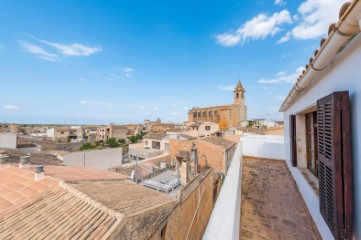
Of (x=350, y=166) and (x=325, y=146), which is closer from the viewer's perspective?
(x=350, y=166)

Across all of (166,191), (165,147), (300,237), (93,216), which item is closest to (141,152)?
(165,147)

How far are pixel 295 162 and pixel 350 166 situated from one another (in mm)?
2726

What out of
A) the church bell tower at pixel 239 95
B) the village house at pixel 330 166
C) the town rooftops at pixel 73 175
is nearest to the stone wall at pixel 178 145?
the town rooftops at pixel 73 175

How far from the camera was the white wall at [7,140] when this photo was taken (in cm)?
1648

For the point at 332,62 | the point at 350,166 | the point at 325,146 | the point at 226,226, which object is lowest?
the point at 226,226

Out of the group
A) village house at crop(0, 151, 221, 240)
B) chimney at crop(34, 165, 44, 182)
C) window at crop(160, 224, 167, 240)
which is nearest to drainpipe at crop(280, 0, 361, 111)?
village house at crop(0, 151, 221, 240)

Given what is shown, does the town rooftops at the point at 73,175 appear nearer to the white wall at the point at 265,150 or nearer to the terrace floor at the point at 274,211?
the terrace floor at the point at 274,211

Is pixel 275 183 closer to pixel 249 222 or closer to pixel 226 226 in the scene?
pixel 249 222

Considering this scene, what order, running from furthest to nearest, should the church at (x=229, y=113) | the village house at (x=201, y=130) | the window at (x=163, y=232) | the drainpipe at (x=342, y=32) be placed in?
1. the church at (x=229, y=113)
2. the village house at (x=201, y=130)
3. the window at (x=163, y=232)
4. the drainpipe at (x=342, y=32)

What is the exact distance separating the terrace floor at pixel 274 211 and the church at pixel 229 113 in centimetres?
3726

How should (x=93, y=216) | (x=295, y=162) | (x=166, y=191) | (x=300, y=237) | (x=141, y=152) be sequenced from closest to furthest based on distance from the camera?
(x=300, y=237)
(x=93, y=216)
(x=295, y=162)
(x=166, y=191)
(x=141, y=152)

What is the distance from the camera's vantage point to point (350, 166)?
4.22ft

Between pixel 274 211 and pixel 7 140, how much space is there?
23.7 m

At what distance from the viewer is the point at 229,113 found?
41.5m
